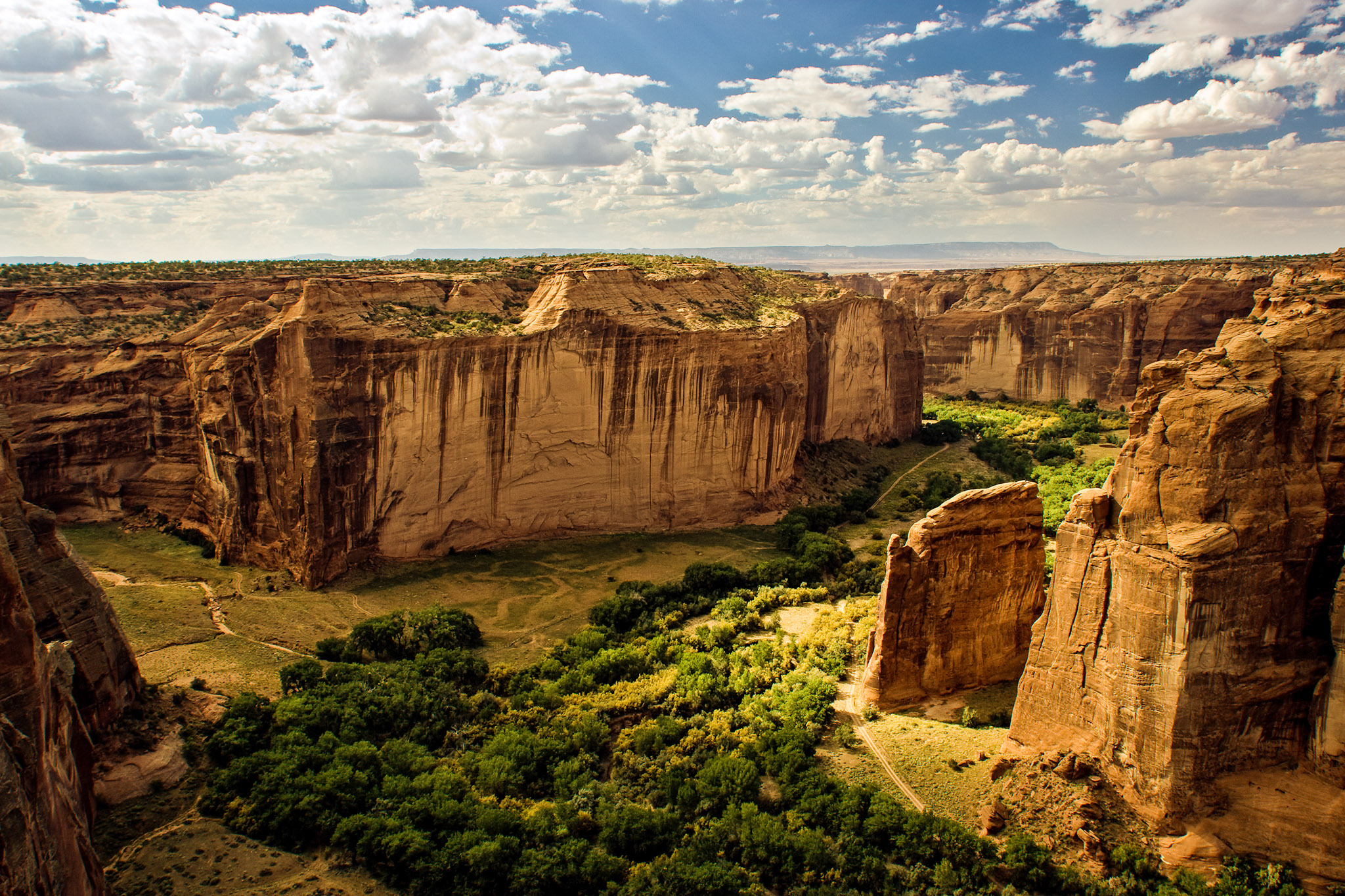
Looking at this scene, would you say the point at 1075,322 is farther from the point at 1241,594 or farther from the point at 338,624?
the point at 338,624

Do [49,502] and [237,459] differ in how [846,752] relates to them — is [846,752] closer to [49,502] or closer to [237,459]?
[237,459]

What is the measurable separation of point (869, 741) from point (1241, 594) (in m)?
10.0

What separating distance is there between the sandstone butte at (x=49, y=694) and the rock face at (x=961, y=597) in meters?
19.0

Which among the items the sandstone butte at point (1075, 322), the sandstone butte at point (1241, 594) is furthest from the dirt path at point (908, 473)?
the sandstone butte at point (1241, 594)

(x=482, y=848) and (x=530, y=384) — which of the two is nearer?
(x=482, y=848)

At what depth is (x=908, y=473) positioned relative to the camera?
57531 mm

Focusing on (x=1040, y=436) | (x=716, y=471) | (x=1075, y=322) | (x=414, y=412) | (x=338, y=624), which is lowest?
(x=338, y=624)

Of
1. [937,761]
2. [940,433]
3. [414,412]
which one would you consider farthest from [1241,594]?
[940,433]

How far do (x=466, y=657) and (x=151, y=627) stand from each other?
12595 mm

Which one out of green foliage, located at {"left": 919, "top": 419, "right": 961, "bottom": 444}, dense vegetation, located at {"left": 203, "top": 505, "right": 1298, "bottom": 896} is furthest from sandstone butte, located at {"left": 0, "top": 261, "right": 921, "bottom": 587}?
green foliage, located at {"left": 919, "top": 419, "right": 961, "bottom": 444}

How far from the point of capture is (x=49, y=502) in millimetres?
41000

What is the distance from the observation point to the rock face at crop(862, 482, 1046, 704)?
862 inches

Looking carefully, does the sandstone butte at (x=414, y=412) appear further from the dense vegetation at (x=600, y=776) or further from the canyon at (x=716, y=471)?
the dense vegetation at (x=600, y=776)

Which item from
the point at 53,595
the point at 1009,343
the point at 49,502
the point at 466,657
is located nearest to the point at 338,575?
the point at 466,657
